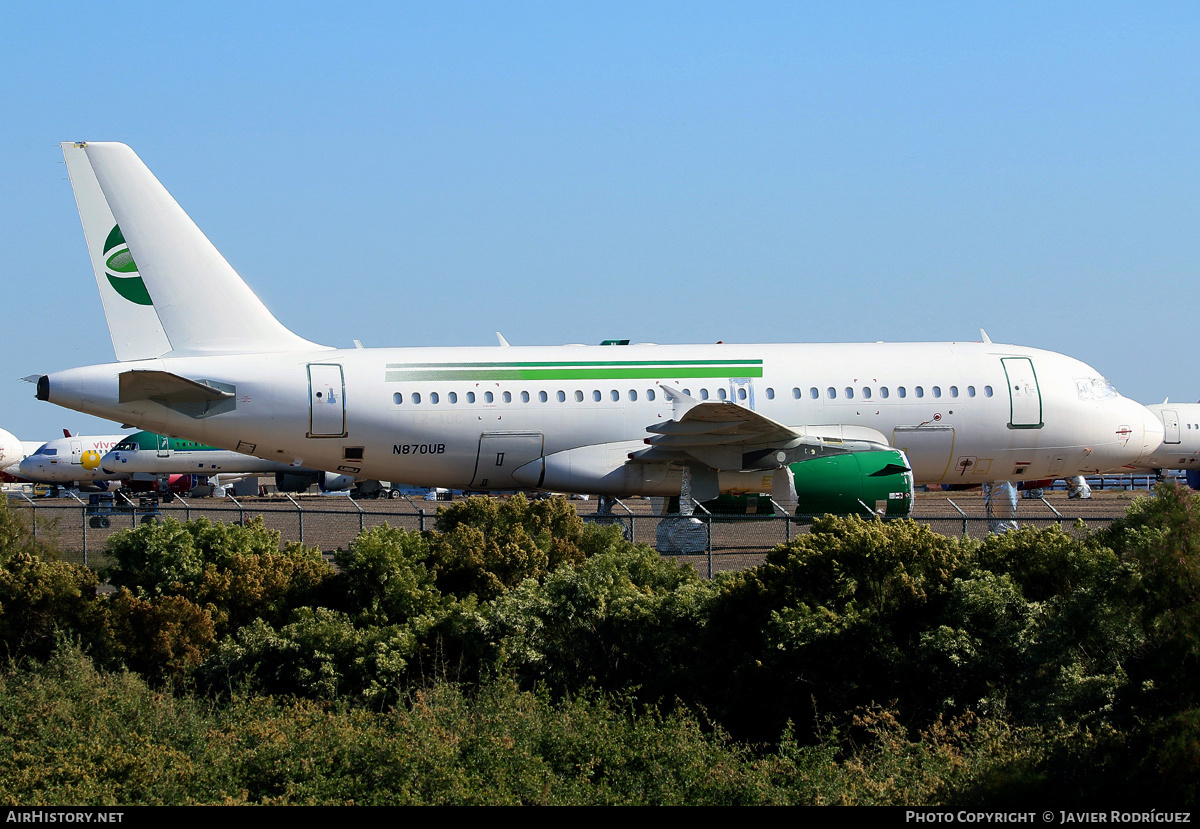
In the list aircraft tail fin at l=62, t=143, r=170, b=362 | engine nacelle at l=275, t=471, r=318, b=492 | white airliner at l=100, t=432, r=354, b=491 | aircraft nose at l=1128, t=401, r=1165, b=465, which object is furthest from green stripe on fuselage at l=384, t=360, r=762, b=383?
engine nacelle at l=275, t=471, r=318, b=492

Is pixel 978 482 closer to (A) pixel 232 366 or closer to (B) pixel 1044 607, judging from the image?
(B) pixel 1044 607

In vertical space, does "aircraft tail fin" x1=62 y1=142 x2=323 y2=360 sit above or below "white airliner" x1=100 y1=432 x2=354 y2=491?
above

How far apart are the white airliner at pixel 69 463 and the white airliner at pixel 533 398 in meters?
51.3

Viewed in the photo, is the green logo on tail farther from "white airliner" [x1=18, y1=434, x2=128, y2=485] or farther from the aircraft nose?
"white airliner" [x1=18, y1=434, x2=128, y2=485]

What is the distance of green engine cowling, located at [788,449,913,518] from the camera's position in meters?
23.6

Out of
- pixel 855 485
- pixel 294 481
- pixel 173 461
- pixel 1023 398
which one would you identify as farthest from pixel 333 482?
pixel 855 485

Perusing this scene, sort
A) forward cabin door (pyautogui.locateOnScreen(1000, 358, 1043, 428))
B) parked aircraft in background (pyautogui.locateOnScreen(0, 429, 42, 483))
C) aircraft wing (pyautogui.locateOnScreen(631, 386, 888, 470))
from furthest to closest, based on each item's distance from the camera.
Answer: parked aircraft in background (pyautogui.locateOnScreen(0, 429, 42, 483))
forward cabin door (pyautogui.locateOnScreen(1000, 358, 1043, 428))
aircraft wing (pyautogui.locateOnScreen(631, 386, 888, 470))

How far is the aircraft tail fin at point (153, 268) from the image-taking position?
24156 millimetres

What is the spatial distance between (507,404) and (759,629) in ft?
39.1

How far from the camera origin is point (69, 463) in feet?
237

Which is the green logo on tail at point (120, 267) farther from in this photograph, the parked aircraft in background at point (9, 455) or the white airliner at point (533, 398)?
the parked aircraft in background at point (9, 455)

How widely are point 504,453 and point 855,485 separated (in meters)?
7.61

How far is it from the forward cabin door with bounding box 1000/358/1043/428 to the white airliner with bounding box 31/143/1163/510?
0.11 feet

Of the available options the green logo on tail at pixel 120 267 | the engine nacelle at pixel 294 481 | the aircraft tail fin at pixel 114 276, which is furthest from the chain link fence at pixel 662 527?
the engine nacelle at pixel 294 481
